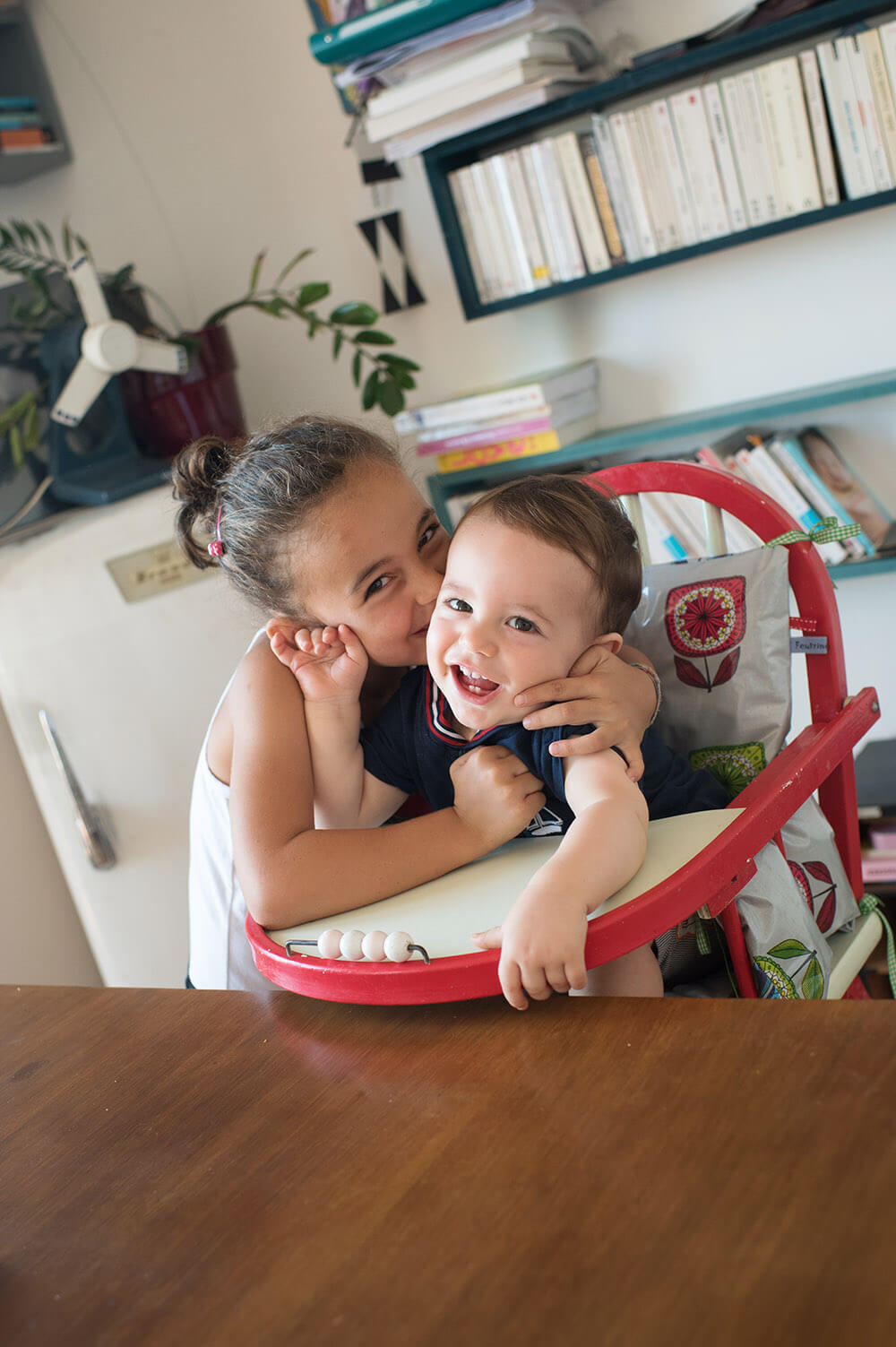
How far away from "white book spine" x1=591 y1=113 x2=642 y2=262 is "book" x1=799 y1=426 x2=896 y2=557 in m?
0.49

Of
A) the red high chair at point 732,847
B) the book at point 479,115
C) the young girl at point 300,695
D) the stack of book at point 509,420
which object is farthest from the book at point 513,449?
the young girl at point 300,695

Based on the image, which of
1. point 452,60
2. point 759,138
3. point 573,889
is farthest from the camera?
point 452,60

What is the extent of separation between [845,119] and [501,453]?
0.83 metres

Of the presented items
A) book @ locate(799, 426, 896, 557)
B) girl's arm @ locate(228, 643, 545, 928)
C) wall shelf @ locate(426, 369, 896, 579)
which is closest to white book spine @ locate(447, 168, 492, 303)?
wall shelf @ locate(426, 369, 896, 579)

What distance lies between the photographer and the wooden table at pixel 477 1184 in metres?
0.47

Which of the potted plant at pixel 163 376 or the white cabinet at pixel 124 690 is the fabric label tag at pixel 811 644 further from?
the potted plant at pixel 163 376

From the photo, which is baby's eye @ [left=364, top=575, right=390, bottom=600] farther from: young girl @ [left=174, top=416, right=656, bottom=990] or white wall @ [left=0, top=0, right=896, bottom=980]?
white wall @ [left=0, top=0, right=896, bottom=980]

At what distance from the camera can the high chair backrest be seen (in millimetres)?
1137

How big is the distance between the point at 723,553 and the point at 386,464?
0.39 metres

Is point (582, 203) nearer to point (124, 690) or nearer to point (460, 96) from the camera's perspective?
point (460, 96)

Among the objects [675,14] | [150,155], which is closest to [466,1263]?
[675,14]

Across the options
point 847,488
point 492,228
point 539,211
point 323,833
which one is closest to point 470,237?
point 492,228

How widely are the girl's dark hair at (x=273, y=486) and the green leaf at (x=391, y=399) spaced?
1083 mm

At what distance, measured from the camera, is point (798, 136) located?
1.88 meters
